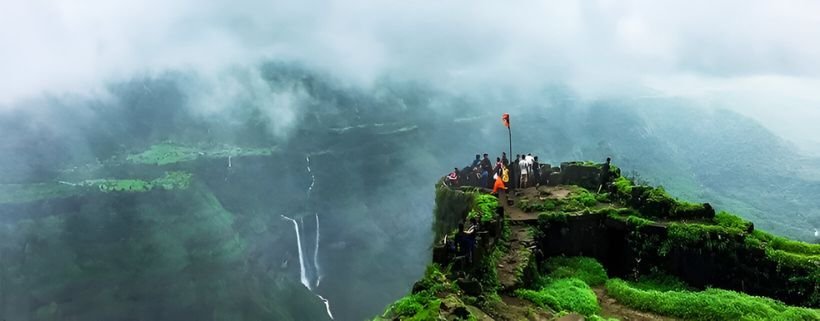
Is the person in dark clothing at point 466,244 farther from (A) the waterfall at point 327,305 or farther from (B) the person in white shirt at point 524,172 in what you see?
(A) the waterfall at point 327,305

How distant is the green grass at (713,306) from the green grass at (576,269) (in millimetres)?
1994

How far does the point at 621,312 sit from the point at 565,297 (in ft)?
6.15

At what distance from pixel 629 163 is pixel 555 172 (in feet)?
327

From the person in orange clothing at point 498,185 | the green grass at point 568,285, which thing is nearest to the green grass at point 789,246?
the green grass at point 568,285

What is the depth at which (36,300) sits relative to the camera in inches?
3300

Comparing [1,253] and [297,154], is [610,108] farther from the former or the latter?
[1,253]

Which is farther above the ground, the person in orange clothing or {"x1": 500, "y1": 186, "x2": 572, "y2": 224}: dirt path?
the person in orange clothing

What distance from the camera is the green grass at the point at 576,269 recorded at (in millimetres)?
22469

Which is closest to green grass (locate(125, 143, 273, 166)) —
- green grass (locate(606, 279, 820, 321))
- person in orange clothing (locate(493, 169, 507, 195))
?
person in orange clothing (locate(493, 169, 507, 195))

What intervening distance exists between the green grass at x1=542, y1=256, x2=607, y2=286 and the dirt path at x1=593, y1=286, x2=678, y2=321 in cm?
161

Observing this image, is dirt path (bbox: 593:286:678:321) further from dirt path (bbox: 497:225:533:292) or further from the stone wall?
the stone wall

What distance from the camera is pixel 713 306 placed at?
62.0ft

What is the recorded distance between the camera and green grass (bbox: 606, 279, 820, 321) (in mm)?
18281

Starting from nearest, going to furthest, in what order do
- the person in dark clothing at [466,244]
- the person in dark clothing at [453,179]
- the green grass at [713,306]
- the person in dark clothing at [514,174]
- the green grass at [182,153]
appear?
the green grass at [713,306]
the person in dark clothing at [466,244]
the person in dark clothing at [514,174]
the person in dark clothing at [453,179]
the green grass at [182,153]
